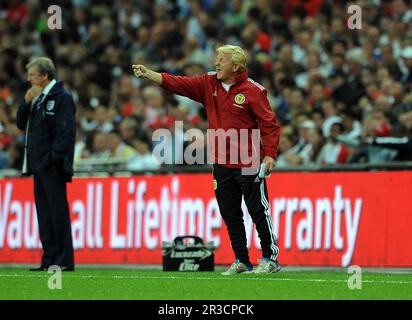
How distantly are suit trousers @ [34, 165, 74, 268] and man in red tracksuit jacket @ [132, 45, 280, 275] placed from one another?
7.60 ft

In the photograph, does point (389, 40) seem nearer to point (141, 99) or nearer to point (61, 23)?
point (141, 99)

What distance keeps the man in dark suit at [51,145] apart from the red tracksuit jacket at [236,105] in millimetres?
1990

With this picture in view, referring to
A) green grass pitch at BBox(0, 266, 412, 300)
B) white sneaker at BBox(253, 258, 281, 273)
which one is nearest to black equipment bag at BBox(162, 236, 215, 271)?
green grass pitch at BBox(0, 266, 412, 300)

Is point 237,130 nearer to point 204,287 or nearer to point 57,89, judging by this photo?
point 204,287

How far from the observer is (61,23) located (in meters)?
26.2

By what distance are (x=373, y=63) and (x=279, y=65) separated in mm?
2144

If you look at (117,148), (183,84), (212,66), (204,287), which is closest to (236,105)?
(183,84)

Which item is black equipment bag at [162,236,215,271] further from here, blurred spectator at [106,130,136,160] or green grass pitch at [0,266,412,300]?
blurred spectator at [106,130,136,160]

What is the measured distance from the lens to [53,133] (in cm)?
1450

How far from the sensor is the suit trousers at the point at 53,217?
14508mm

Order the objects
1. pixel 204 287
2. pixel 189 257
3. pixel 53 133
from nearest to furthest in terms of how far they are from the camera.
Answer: pixel 204 287, pixel 53 133, pixel 189 257

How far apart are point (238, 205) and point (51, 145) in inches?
105
